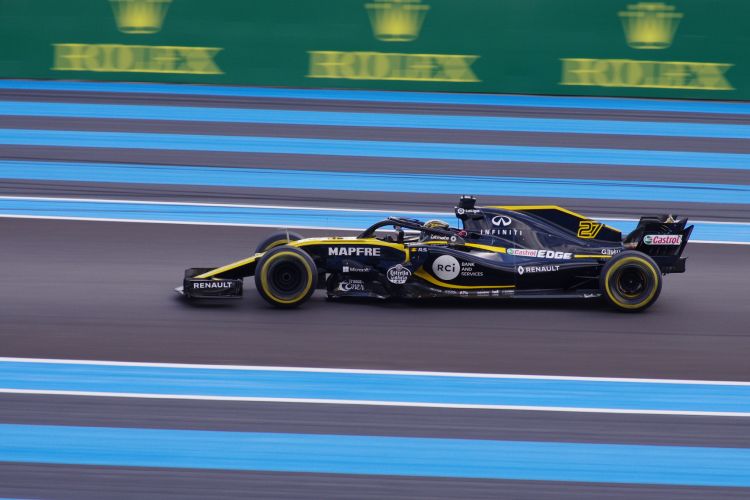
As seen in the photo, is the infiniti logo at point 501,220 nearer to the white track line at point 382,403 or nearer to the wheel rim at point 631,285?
the wheel rim at point 631,285

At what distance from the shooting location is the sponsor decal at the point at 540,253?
28.5 feet

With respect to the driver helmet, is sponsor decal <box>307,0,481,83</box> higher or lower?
higher

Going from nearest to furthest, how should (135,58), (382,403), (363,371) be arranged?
(382,403)
(363,371)
(135,58)

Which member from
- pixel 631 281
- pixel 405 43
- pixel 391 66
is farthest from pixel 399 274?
pixel 391 66

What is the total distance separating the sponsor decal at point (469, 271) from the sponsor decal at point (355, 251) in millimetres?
699

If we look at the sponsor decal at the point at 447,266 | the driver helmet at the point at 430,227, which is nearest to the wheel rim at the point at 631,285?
the sponsor decal at the point at 447,266

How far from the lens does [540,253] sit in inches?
343

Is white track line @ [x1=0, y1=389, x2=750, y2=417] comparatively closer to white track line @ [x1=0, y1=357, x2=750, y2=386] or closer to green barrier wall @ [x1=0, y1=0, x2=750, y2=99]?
white track line @ [x1=0, y1=357, x2=750, y2=386]

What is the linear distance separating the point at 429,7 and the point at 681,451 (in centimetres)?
1173

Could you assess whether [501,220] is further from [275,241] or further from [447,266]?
[275,241]

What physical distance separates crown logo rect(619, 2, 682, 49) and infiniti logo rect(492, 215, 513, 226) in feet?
28.6

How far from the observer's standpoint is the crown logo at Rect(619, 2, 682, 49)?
54.2 feet

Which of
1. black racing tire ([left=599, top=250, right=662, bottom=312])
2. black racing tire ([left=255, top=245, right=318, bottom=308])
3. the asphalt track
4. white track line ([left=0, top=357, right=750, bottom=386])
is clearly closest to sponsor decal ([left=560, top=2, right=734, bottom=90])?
the asphalt track

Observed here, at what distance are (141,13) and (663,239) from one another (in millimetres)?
10686
